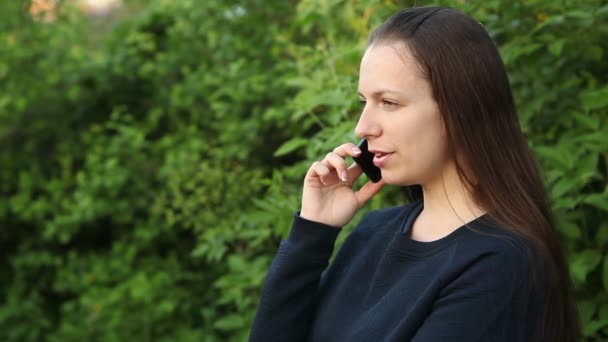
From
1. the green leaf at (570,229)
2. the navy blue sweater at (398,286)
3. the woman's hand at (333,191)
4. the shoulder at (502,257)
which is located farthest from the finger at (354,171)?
the green leaf at (570,229)

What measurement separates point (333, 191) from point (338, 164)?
96 mm

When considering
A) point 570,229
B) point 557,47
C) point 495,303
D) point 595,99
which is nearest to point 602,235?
point 570,229

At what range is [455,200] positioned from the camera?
5.32ft

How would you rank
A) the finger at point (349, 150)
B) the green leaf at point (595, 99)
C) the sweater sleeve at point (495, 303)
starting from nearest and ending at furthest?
the sweater sleeve at point (495, 303) → the finger at point (349, 150) → the green leaf at point (595, 99)

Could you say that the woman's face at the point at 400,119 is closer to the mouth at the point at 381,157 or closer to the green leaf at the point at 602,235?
the mouth at the point at 381,157

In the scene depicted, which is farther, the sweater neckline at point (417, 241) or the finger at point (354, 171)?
the finger at point (354, 171)

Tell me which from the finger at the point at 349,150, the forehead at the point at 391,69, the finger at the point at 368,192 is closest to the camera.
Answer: the forehead at the point at 391,69

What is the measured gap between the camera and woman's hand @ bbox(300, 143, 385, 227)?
1901 millimetres

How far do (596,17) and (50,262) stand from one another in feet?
11.0

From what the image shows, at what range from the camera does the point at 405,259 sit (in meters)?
1.67

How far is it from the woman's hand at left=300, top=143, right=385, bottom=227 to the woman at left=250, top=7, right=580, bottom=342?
21 centimetres

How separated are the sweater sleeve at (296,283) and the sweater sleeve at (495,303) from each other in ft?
1.57

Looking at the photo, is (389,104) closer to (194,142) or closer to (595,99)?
(595,99)

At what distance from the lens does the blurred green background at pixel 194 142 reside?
2.50 m
